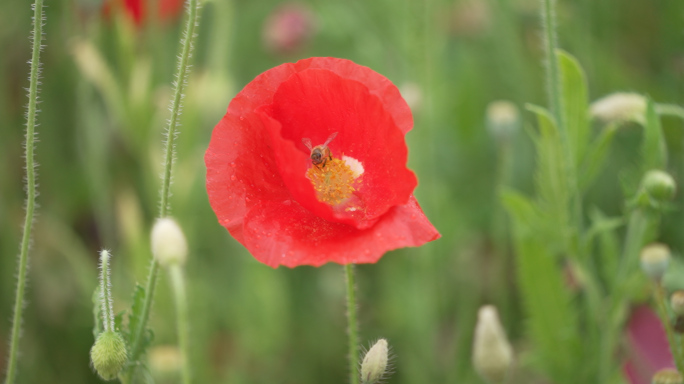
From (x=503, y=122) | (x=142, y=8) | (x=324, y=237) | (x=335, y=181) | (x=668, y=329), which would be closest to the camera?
(x=324, y=237)

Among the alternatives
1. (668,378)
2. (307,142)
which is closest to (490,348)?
(668,378)

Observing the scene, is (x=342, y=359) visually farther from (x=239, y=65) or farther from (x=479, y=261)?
(x=239, y=65)

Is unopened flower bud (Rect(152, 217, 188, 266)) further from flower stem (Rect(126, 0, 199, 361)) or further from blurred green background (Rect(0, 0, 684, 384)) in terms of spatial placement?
blurred green background (Rect(0, 0, 684, 384))

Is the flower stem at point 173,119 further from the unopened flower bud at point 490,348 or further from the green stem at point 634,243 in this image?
the green stem at point 634,243

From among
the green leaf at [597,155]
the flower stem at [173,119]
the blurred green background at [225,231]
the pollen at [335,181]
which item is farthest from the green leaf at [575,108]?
the flower stem at [173,119]

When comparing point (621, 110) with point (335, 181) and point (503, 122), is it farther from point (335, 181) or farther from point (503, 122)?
point (335, 181)

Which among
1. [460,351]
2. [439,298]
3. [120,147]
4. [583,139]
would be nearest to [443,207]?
[439,298]
